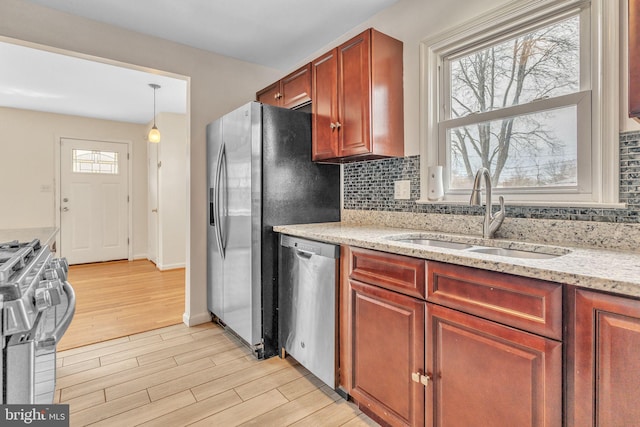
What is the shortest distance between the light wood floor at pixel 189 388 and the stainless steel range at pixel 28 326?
863 millimetres

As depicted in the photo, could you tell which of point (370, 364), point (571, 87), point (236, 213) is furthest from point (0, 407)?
point (571, 87)

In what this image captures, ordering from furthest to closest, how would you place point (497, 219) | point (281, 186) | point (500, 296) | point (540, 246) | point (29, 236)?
point (281, 186), point (29, 236), point (497, 219), point (540, 246), point (500, 296)

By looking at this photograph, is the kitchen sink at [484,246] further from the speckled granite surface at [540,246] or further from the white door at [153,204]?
the white door at [153,204]

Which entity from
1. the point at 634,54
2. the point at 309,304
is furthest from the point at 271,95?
the point at 634,54

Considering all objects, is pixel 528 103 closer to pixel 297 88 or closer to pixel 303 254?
pixel 303 254

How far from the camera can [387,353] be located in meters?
1.47

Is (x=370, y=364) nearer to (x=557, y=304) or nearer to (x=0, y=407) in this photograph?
(x=557, y=304)

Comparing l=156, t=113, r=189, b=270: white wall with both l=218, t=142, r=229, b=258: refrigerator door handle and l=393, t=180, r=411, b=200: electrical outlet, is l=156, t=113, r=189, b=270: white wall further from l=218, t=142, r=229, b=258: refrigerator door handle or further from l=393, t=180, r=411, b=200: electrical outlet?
l=393, t=180, r=411, b=200: electrical outlet

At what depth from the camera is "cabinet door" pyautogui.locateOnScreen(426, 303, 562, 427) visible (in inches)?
37.7

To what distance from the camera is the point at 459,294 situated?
118 centimetres

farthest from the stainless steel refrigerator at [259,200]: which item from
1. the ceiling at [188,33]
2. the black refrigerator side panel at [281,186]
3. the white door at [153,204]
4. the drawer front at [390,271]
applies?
the white door at [153,204]

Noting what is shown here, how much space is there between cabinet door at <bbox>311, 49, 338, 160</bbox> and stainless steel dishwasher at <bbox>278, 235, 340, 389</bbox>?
0.70m

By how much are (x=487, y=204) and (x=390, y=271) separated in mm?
603

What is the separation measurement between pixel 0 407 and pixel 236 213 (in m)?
1.74
